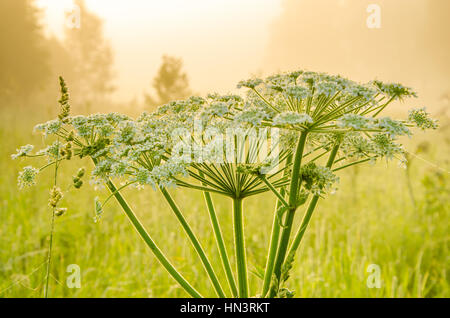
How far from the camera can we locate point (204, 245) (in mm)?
4086

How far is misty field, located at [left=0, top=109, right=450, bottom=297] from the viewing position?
3.80 metres

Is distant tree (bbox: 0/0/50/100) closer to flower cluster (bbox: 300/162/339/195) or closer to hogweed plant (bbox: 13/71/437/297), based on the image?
hogweed plant (bbox: 13/71/437/297)

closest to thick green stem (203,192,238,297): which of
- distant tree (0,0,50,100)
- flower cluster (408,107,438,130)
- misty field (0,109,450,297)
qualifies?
flower cluster (408,107,438,130)

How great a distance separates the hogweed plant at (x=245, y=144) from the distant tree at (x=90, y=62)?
156 feet

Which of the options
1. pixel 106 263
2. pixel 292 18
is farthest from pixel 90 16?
pixel 292 18

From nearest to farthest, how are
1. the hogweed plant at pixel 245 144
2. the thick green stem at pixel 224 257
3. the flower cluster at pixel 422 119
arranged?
1. the hogweed plant at pixel 245 144
2. the flower cluster at pixel 422 119
3. the thick green stem at pixel 224 257

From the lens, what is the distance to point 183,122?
1415 millimetres

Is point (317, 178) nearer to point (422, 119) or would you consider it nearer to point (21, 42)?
point (422, 119)

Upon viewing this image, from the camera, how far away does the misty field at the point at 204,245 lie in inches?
150

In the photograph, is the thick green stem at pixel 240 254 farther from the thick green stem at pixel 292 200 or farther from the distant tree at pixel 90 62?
the distant tree at pixel 90 62

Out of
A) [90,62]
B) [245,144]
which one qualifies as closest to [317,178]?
[245,144]

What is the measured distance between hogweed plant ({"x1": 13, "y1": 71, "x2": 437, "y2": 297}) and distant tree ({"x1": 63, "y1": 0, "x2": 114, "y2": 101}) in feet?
156

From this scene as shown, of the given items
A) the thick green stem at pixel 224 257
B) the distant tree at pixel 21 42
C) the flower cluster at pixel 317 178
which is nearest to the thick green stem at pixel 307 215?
the flower cluster at pixel 317 178

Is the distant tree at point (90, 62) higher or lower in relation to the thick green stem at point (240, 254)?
higher
